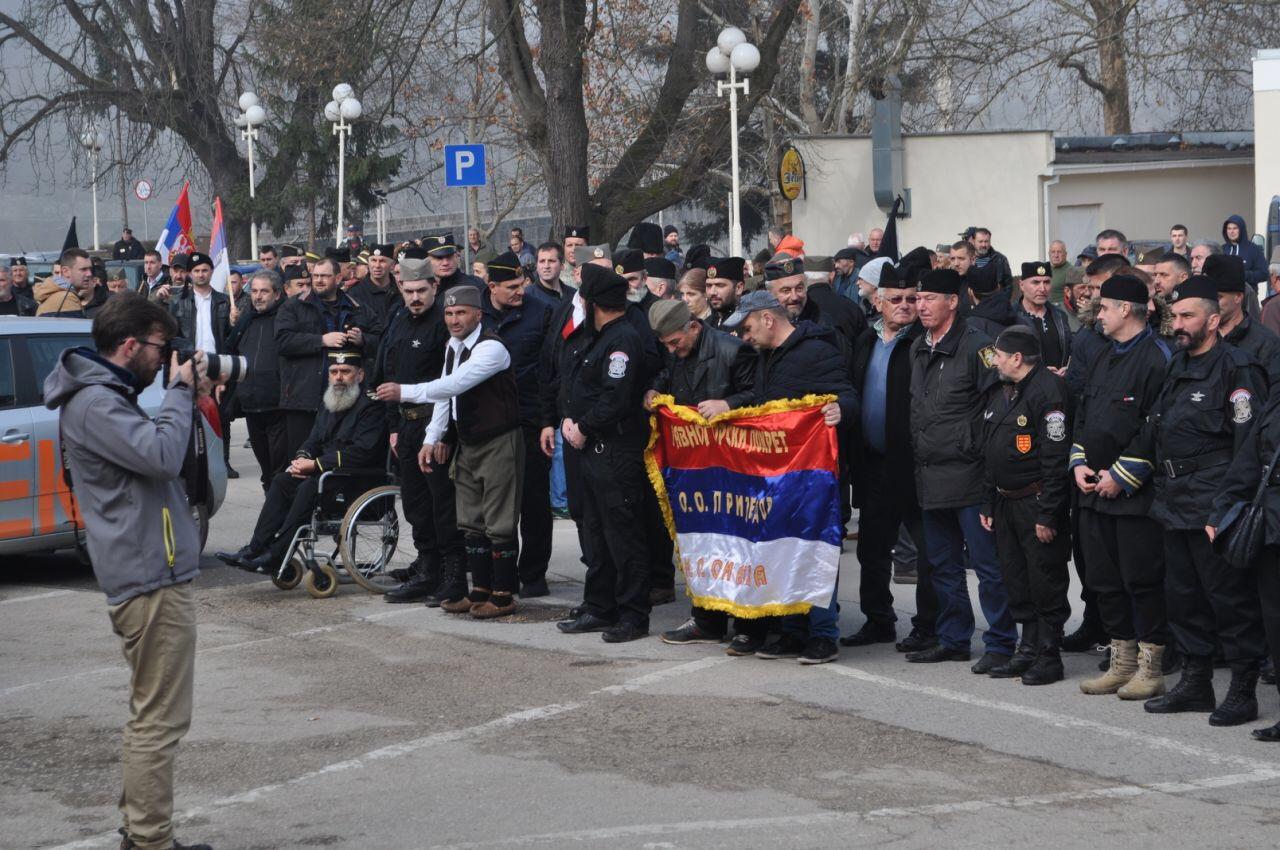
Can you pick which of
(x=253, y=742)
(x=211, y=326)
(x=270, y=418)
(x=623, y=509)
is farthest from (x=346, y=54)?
Result: (x=253, y=742)

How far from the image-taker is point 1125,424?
Answer: 7.67 metres

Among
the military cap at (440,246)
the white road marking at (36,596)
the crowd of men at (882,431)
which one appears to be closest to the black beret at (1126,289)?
the crowd of men at (882,431)

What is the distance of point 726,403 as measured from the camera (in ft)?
29.2

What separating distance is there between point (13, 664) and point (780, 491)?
168 inches

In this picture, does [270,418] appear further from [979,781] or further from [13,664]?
[979,781]

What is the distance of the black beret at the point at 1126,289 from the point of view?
7.80 metres

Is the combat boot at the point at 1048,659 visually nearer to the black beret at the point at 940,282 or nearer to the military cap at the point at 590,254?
the black beret at the point at 940,282

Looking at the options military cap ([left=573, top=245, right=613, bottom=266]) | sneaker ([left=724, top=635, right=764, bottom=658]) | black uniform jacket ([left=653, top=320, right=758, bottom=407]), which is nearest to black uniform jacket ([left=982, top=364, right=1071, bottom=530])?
black uniform jacket ([left=653, top=320, right=758, bottom=407])

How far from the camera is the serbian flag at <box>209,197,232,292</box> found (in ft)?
51.0

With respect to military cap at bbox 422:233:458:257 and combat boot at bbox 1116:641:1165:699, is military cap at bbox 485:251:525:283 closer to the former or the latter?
military cap at bbox 422:233:458:257

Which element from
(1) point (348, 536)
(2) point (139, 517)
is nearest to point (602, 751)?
(2) point (139, 517)

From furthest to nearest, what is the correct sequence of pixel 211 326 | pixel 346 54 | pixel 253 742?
1. pixel 346 54
2. pixel 211 326
3. pixel 253 742

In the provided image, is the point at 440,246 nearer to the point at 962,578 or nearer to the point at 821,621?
the point at 821,621

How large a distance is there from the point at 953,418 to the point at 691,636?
1.99 m
